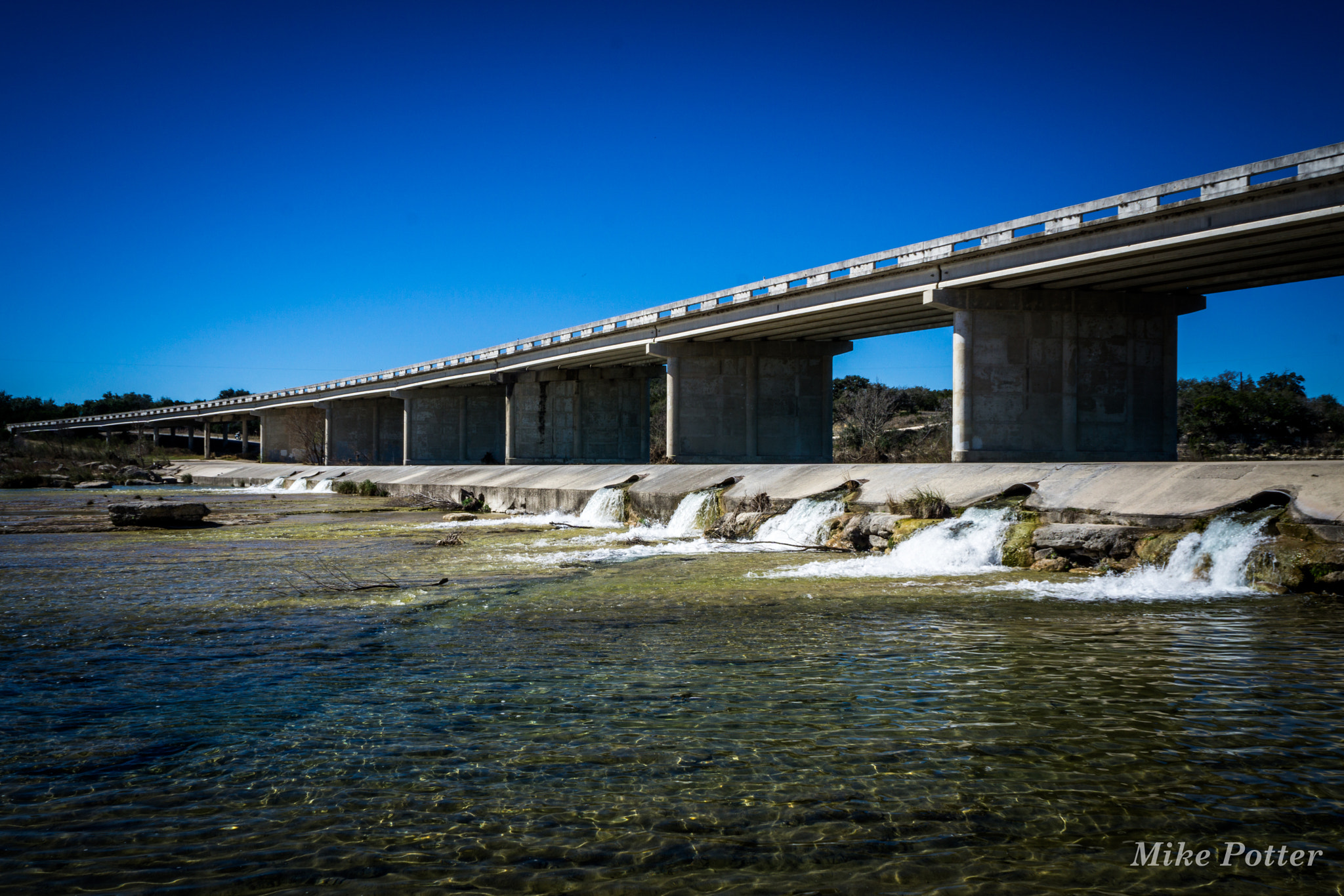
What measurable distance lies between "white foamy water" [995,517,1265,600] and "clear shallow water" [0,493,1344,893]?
0.89 metres

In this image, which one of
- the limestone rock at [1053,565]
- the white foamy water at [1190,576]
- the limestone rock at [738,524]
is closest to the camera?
the white foamy water at [1190,576]

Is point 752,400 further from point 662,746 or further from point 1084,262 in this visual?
point 662,746

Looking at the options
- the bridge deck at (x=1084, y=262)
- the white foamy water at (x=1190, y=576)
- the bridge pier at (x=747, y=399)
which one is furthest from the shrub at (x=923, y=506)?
the bridge pier at (x=747, y=399)

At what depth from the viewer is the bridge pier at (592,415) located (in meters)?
51.7

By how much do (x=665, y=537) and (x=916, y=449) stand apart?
24.0m

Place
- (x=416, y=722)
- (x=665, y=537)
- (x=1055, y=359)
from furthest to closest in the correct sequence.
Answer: (x=1055, y=359), (x=665, y=537), (x=416, y=722)

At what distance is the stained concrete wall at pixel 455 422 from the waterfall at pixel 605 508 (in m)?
39.3

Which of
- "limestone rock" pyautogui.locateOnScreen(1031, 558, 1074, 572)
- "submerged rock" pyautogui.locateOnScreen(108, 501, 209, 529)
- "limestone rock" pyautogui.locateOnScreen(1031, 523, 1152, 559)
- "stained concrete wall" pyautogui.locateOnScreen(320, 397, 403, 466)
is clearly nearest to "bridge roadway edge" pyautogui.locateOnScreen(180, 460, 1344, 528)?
"limestone rock" pyautogui.locateOnScreen(1031, 523, 1152, 559)

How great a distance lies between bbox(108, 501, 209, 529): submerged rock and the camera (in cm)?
2072

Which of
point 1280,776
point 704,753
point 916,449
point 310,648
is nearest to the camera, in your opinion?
point 1280,776

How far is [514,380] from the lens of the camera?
176ft

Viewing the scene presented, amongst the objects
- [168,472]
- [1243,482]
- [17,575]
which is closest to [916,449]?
[1243,482]

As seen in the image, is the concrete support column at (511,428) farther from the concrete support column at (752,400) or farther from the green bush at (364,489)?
the concrete support column at (752,400)

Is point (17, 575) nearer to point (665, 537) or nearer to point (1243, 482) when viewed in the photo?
point (665, 537)
